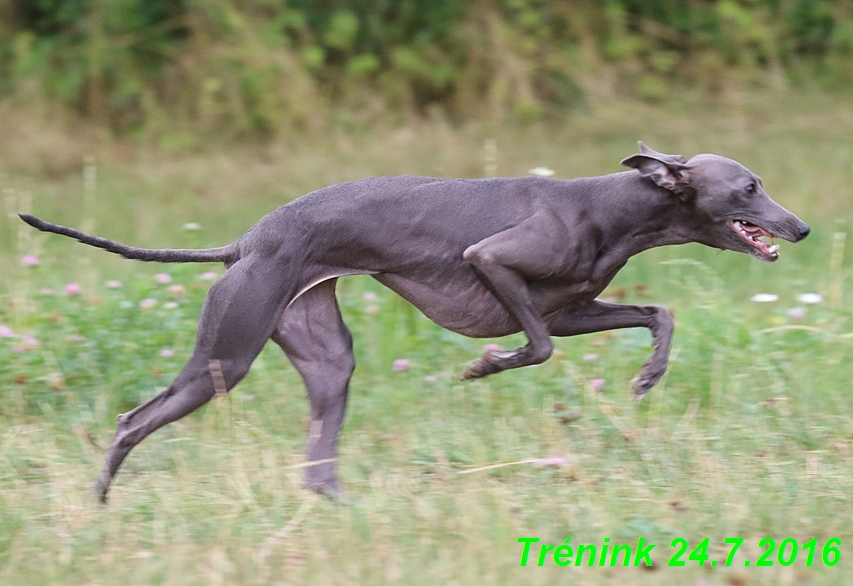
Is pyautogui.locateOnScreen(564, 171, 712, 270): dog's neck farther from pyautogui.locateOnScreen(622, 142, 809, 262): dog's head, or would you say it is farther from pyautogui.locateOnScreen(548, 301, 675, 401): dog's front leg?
pyautogui.locateOnScreen(548, 301, 675, 401): dog's front leg

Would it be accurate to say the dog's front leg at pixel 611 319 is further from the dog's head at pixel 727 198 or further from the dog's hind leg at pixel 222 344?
the dog's hind leg at pixel 222 344

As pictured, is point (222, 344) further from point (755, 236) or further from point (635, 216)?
point (755, 236)

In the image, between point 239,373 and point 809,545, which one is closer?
point 809,545

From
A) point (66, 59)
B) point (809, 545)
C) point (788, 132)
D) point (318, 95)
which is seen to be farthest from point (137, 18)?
point (809, 545)

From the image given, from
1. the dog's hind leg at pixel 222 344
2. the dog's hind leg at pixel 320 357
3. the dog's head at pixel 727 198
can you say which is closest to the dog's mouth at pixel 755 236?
the dog's head at pixel 727 198

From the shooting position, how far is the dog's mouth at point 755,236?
4.55 meters

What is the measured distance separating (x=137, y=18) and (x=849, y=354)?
30.0ft

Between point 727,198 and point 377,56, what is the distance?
9.08 meters

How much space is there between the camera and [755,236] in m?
4.61

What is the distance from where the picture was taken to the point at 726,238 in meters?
4.65

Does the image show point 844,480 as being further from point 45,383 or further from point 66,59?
point 66,59

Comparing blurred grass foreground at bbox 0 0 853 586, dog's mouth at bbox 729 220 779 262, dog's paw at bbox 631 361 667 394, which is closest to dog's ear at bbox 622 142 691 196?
dog's mouth at bbox 729 220 779 262

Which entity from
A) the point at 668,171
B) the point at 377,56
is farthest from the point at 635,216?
the point at 377,56

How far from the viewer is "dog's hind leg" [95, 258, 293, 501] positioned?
446 centimetres
